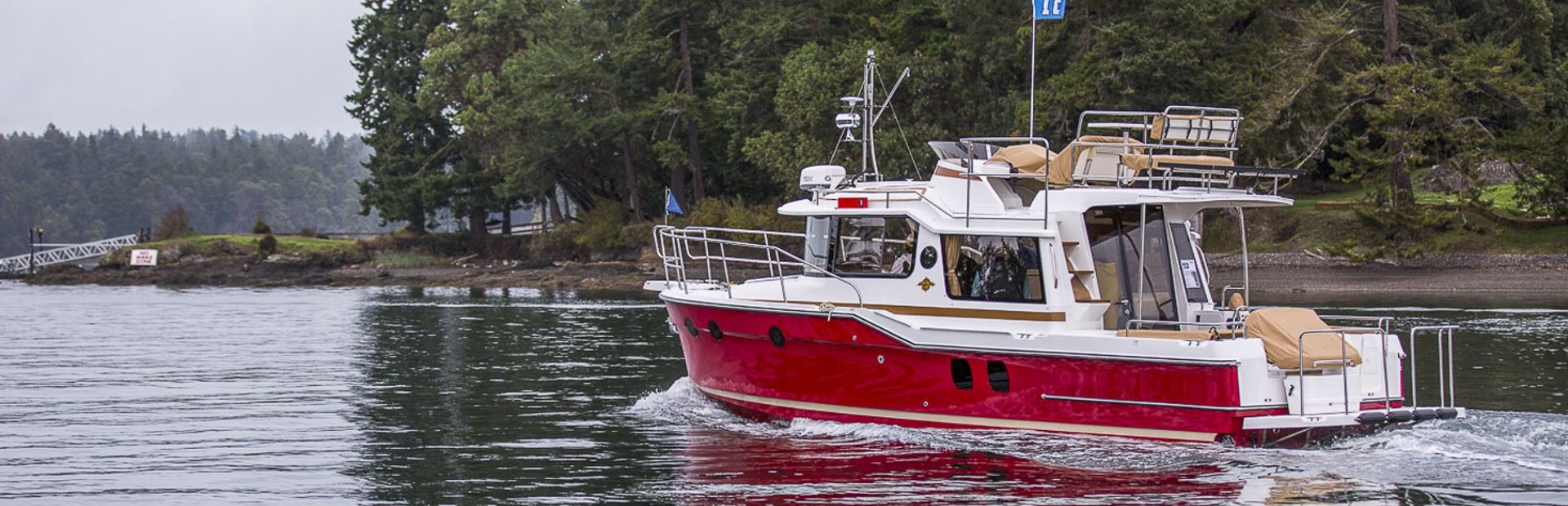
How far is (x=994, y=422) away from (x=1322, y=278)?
2904 centimetres

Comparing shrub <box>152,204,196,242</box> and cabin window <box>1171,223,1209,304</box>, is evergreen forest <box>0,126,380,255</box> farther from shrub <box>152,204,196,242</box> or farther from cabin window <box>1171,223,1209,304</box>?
cabin window <box>1171,223,1209,304</box>

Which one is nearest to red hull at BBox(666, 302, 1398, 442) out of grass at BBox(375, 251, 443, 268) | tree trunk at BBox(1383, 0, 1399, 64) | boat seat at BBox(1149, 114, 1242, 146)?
boat seat at BBox(1149, 114, 1242, 146)

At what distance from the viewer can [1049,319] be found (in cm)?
1650

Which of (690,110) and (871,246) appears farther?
(690,110)

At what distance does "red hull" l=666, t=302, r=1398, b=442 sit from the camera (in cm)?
→ 1543

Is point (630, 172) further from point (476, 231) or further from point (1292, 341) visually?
point (1292, 341)

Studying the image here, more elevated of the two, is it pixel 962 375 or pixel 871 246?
pixel 871 246

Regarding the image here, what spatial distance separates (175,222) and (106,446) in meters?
66.6

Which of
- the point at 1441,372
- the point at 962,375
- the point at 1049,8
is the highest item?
the point at 1049,8

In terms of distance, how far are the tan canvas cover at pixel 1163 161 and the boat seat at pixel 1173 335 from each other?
1.70 meters

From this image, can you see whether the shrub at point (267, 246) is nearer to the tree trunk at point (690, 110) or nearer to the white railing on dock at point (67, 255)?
the white railing on dock at point (67, 255)

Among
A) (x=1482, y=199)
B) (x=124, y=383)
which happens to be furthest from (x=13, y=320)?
(x=1482, y=199)

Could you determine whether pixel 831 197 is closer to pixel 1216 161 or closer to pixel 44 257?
pixel 1216 161

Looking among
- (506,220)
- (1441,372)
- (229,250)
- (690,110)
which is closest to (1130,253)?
(1441,372)
